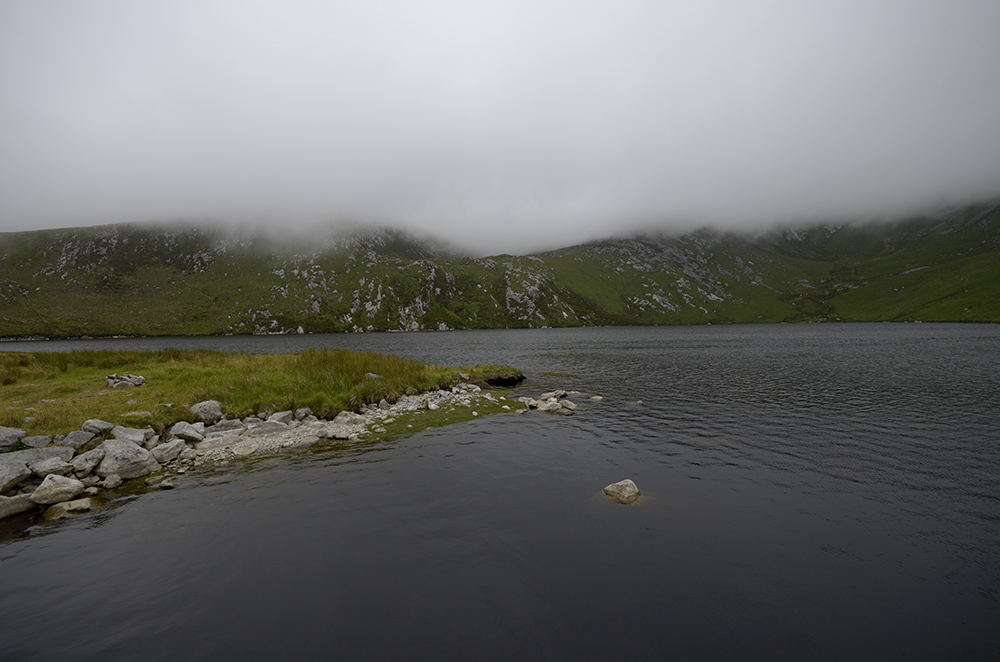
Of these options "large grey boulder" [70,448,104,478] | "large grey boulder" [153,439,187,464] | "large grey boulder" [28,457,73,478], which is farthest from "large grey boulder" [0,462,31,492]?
"large grey boulder" [153,439,187,464]

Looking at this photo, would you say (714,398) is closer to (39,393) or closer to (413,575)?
(413,575)

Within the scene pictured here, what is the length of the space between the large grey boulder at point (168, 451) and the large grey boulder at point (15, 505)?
4.78 meters

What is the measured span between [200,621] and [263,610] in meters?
1.51

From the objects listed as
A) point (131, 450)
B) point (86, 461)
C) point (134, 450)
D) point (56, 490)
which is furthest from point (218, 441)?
point (56, 490)

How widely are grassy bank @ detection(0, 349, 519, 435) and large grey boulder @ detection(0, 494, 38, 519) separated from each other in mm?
5583

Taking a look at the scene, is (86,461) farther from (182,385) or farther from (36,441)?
(182,385)

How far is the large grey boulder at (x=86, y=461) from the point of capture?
19.1 m

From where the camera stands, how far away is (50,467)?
18484 millimetres

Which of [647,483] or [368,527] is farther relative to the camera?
[647,483]

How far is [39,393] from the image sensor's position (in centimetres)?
2858

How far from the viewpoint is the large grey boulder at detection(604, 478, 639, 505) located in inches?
712

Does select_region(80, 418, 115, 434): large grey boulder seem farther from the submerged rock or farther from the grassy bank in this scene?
the grassy bank

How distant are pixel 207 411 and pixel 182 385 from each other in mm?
6991

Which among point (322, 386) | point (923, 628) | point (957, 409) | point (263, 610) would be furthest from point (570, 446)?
point (957, 409)
